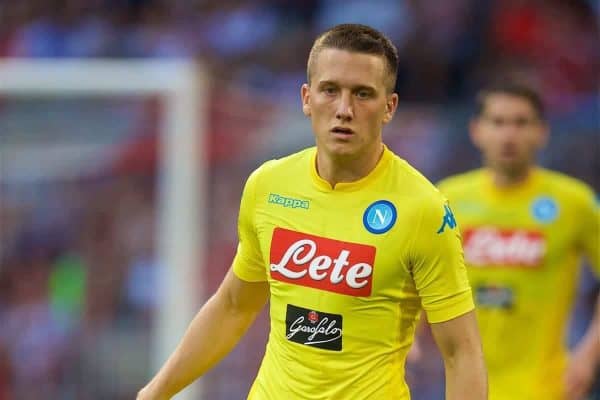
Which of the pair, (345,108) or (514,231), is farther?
(514,231)

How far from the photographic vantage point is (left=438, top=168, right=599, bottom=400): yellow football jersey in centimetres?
604

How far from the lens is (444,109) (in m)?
9.63

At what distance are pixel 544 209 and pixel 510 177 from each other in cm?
24

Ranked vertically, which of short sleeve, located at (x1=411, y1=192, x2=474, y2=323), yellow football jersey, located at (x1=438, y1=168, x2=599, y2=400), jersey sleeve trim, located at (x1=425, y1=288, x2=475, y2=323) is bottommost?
yellow football jersey, located at (x1=438, y1=168, x2=599, y2=400)

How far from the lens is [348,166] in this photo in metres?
3.86

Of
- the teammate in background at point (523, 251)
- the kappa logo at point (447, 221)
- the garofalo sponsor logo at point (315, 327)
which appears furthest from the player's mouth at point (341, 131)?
the teammate in background at point (523, 251)

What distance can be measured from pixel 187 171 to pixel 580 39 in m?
3.68

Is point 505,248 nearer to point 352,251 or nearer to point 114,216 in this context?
point 352,251

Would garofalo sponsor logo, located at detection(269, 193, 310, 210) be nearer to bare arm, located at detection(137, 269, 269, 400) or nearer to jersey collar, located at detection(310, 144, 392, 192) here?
jersey collar, located at detection(310, 144, 392, 192)

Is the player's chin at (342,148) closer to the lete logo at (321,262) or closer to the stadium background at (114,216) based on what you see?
the lete logo at (321,262)

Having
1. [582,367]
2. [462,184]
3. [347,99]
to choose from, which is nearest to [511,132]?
[462,184]

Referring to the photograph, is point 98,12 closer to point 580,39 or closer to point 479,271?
point 580,39

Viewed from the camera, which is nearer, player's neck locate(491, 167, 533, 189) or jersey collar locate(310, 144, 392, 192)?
jersey collar locate(310, 144, 392, 192)

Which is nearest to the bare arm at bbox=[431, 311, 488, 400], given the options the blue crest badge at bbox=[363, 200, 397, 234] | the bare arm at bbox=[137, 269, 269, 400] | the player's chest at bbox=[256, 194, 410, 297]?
the player's chest at bbox=[256, 194, 410, 297]
